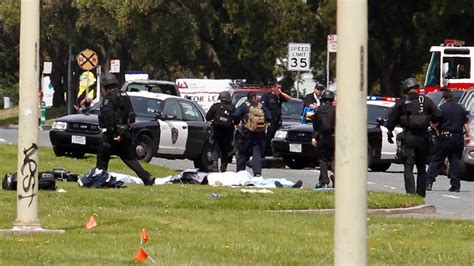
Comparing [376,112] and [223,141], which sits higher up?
[376,112]

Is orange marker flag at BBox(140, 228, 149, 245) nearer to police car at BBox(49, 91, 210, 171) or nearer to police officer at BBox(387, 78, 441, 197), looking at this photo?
police officer at BBox(387, 78, 441, 197)

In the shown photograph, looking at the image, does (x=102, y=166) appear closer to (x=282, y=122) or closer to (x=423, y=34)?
(x=282, y=122)

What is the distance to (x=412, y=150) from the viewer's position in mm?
20234

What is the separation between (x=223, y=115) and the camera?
26438 mm

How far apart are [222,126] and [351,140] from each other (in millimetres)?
19052

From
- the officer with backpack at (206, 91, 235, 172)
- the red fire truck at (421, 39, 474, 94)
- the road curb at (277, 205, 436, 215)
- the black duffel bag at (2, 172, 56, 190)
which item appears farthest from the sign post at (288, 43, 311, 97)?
the black duffel bag at (2, 172, 56, 190)

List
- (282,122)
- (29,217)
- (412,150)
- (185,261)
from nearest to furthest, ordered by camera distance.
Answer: (185,261) → (29,217) → (412,150) → (282,122)

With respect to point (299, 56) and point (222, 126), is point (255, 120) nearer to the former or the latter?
point (222, 126)

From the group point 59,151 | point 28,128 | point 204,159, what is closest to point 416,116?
point 28,128

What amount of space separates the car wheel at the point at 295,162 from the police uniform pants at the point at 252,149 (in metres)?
6.04

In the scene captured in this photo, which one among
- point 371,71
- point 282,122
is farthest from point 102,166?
point 371,71

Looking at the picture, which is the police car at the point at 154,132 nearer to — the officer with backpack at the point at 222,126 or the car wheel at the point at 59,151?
the car wheel at the point at 59,151

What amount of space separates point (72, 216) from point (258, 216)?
231cm

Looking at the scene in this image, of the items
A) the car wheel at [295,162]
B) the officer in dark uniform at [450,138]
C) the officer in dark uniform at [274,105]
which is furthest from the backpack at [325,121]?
the car wheel at [295,162]
